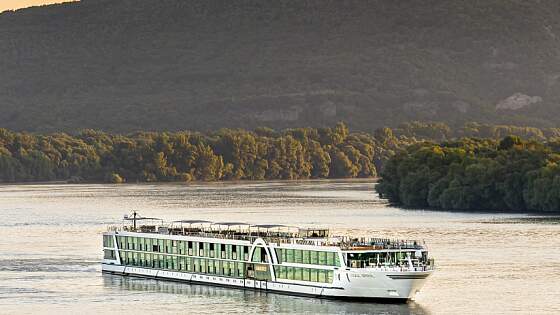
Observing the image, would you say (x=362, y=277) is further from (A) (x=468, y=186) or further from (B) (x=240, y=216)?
(A) (x=468, y=186)

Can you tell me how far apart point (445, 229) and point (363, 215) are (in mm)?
15792

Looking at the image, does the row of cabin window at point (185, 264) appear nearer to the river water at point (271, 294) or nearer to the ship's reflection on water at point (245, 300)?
the ship's reflection on water at point (245, 300)

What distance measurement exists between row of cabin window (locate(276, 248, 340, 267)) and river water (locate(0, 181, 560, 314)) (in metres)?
1.42

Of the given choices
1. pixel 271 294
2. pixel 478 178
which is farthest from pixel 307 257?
pixel 478 178

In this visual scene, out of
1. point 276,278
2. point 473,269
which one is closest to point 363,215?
point 473,269

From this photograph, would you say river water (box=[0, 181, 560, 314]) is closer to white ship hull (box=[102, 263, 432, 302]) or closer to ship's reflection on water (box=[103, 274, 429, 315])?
ship's reflection on water (box=[103, 274, 429, 315])

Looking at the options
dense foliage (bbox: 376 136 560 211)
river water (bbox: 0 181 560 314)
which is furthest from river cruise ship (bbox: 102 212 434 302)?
dense foliage (bbox: 376 136 560 211)

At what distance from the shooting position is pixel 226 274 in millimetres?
60188

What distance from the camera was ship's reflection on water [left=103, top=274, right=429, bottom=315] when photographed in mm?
52688

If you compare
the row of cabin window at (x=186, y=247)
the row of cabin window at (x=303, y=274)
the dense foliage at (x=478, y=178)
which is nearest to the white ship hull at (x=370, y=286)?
the row of cabin window at (x=303, y=274)

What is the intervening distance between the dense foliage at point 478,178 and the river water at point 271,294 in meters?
4.21

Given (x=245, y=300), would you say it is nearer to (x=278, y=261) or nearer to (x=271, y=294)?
(x=271, y=294)

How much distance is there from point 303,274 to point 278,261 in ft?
4.65

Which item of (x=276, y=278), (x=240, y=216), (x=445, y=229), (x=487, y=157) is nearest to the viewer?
(x=276, y=278)
